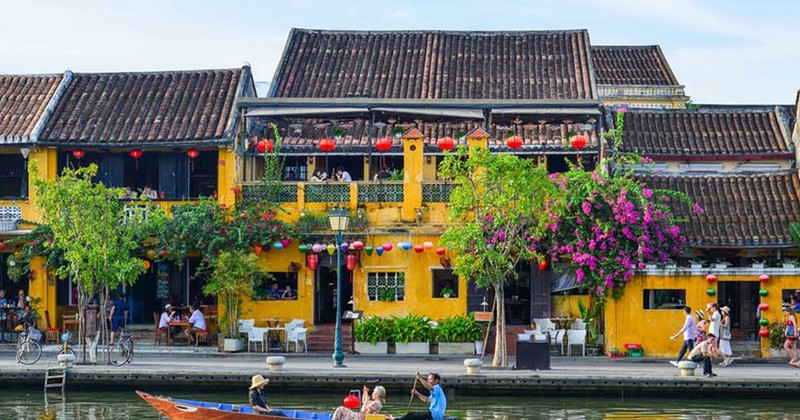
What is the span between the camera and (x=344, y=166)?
120 feet

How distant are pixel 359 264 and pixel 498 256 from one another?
6.28 m

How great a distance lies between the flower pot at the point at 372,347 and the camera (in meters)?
31.9

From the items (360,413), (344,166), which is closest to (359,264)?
(344,166)

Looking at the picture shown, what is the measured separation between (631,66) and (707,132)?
1033 cm

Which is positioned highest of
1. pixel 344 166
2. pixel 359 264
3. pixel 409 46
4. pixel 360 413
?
pixel 409 46

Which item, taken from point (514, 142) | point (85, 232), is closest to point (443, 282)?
point (514, 142)

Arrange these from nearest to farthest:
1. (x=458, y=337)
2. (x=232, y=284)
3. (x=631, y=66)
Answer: (x=458, y=337)
(x=232, y=284)
(x=631, y=66)

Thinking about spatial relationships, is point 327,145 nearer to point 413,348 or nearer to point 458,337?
point 413,348

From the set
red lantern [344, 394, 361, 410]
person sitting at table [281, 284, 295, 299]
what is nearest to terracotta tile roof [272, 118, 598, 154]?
person sitting at table [281, 284, 295, 299]

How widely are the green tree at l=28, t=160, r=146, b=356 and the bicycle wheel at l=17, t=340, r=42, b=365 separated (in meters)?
1.15

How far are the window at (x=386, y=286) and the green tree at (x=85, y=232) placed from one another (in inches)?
236

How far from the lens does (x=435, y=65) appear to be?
127 ft

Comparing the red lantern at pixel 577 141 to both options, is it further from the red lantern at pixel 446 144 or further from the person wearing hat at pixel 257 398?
the person wearing hat at pixel 257 398

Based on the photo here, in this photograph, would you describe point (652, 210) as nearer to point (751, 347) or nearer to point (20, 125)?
point (751, 347)
